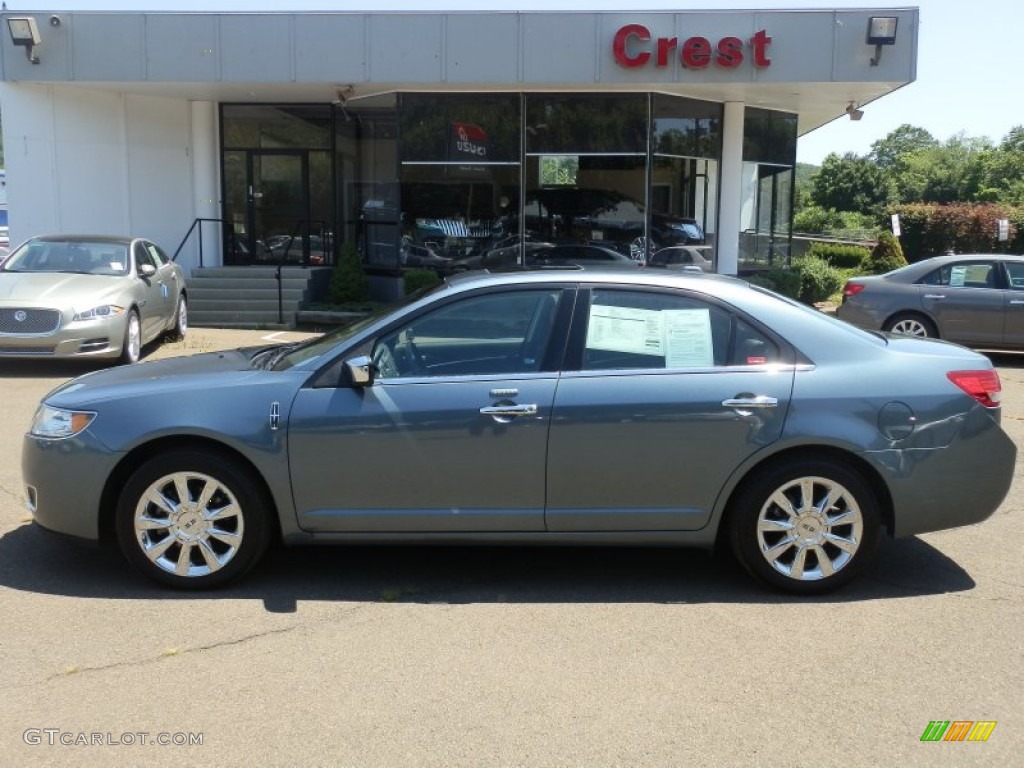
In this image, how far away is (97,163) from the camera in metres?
18.0

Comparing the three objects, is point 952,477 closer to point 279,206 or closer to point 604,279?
point 604,279

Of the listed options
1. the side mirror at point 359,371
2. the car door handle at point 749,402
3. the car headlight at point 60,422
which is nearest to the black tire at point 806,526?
the car door handle at point 749,402

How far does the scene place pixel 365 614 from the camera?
4559 mm

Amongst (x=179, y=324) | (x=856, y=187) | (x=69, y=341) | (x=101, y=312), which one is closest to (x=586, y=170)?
(x=179, y=324)

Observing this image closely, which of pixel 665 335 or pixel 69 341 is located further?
pixel 69 341

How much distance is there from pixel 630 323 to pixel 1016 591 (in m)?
2.33

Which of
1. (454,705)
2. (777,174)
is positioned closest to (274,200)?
(777,174)

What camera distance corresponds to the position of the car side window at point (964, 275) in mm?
12969

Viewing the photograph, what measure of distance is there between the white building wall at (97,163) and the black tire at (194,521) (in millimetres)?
14662

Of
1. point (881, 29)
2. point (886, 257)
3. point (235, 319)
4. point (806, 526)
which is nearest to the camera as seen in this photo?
point (806, 526)

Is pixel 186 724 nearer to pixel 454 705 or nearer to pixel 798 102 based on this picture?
pixel 454 705

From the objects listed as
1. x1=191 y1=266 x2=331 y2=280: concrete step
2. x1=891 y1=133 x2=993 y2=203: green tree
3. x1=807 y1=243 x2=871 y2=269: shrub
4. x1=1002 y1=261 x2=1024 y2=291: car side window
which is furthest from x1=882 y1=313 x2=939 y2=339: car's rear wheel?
x1=891 y1=133 x2=993 y2=203: green tree

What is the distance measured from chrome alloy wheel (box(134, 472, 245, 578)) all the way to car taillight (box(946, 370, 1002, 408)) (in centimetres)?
351

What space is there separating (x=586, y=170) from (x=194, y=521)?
13.1 metres
